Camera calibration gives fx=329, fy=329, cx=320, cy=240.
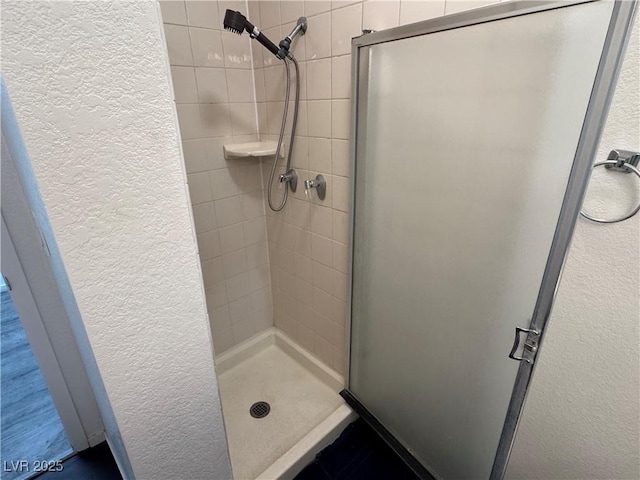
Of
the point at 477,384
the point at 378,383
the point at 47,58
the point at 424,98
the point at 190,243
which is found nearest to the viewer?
the point at 47,58

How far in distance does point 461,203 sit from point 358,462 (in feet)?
3.83

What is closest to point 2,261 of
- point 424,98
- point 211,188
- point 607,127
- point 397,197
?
point 211,188

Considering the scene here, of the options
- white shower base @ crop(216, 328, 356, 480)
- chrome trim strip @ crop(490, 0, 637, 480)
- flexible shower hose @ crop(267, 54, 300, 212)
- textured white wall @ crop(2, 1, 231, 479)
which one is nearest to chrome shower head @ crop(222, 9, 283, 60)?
flexible shower hose @ crop(267, 54, 300, 212)

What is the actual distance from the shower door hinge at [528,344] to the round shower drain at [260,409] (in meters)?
1.24

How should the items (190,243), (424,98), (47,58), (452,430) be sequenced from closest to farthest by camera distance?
(47,58) → (190,243) → (424,98) → (452,430)

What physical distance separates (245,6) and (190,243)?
4.37 ft

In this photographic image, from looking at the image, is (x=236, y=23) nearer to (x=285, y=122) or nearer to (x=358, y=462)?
(x=285, y=122)

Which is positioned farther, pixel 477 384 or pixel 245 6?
pixel 245 6

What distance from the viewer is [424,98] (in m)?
0.91

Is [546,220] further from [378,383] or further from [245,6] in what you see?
[245,6]

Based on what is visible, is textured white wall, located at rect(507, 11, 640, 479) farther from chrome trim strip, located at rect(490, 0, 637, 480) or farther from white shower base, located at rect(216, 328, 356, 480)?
white shower base, located at rect(216, 328, 356, 480)

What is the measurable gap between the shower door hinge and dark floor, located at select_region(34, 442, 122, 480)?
5.08 feet

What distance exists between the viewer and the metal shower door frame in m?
0.60

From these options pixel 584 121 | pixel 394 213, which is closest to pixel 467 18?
pixel 584 121
